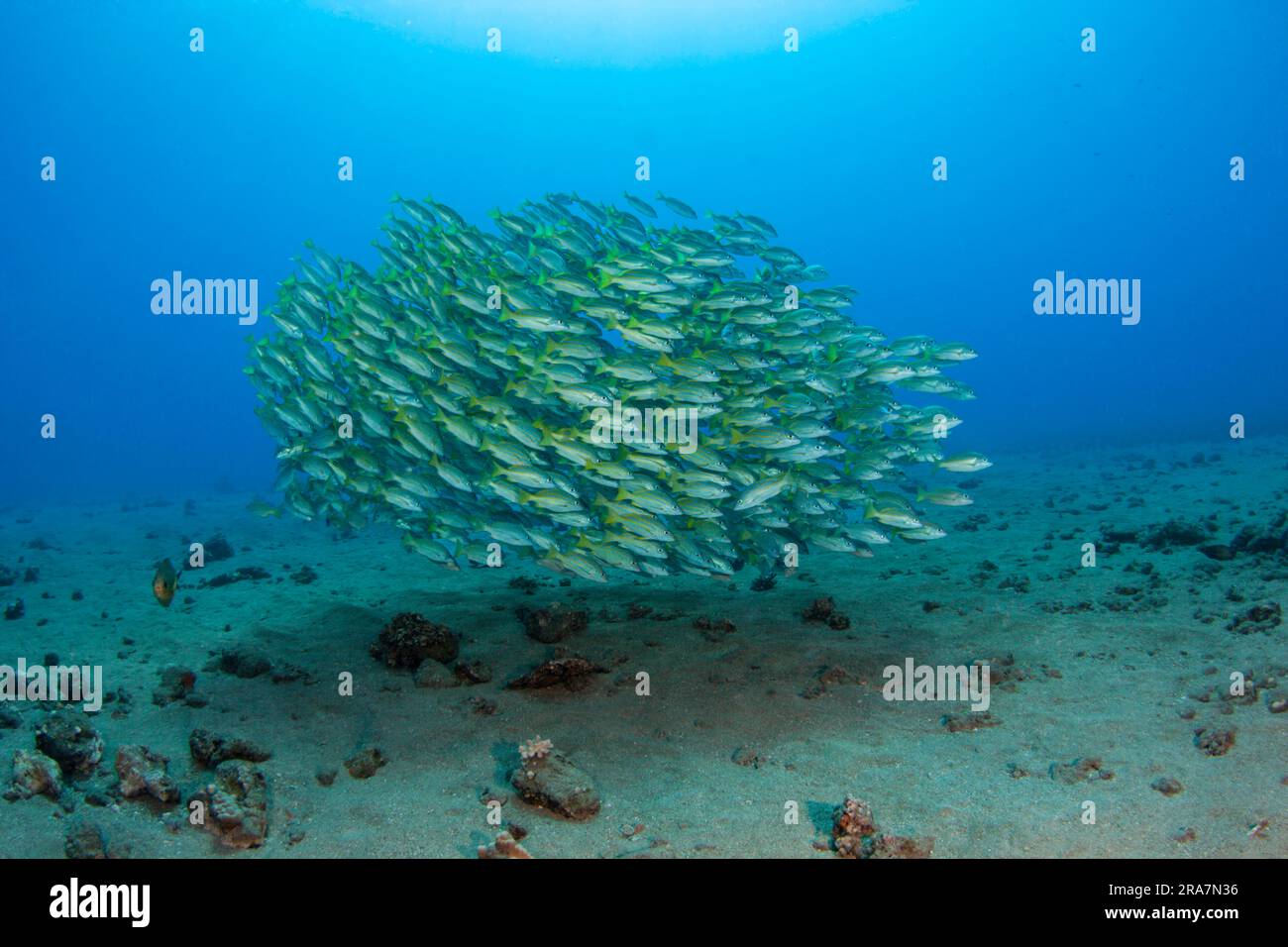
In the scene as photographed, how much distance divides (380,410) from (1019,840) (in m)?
5.47

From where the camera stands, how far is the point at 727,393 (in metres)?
6.41

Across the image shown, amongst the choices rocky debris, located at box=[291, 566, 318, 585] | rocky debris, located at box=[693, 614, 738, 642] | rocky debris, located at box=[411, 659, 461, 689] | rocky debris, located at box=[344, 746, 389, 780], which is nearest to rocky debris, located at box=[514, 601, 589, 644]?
rocky debris, located at box=[411, 659, 461, 689]

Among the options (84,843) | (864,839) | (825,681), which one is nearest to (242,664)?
(84,843)

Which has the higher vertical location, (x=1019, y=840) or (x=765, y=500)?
(x=765, y=500)

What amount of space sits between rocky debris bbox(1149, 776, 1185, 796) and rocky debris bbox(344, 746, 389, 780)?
4935 millimetres

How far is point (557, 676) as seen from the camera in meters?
6.08

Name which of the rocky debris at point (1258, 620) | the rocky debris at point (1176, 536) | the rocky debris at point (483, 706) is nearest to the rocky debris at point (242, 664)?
the rocky debris at point (483, 706)

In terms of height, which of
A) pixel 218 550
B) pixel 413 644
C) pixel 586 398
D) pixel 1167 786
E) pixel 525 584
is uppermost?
pixel 586 398

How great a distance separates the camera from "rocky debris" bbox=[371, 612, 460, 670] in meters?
6.48

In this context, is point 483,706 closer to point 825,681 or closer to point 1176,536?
point 825,681

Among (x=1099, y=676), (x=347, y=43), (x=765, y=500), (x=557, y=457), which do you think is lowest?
(x=1099, y=676)

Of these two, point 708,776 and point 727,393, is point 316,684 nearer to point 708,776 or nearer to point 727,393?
point 708,776

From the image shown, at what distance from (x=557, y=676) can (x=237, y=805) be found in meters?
2.41

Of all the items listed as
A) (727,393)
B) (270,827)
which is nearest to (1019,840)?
(727,393)
